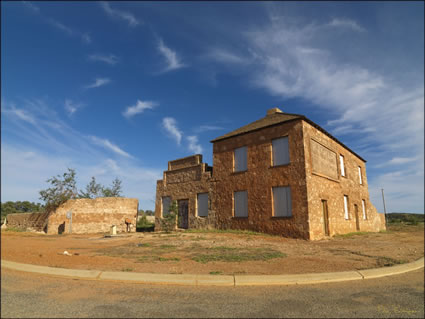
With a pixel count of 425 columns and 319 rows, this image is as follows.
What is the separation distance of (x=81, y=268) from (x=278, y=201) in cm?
1207

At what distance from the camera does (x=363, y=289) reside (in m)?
4.98

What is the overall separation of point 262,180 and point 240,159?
2536mm

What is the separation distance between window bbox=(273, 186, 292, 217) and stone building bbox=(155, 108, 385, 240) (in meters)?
0.06

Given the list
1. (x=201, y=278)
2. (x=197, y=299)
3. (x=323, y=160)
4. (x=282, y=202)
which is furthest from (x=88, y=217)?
(x=197, y=299)

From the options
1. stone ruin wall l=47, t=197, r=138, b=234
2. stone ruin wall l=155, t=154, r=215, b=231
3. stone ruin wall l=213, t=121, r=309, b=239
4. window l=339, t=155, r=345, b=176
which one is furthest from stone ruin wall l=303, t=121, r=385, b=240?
stone ruin wall l=47, t=197, r=138, b=234

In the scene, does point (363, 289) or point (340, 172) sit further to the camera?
point (340, 172)

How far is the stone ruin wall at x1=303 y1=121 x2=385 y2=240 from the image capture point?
49.3ft

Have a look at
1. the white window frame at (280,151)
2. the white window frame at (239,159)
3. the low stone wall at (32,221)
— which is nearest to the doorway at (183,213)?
the white window frame at (239,159)

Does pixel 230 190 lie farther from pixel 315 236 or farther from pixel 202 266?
pixel 202 266

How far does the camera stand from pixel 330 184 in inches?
683

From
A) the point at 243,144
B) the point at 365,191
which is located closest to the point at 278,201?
the point at 243,144

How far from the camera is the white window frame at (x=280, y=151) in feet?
52.7

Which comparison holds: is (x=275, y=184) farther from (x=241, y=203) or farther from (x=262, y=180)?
(x=241, y=203)

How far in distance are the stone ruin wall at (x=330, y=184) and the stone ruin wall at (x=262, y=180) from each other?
1.67 ft
